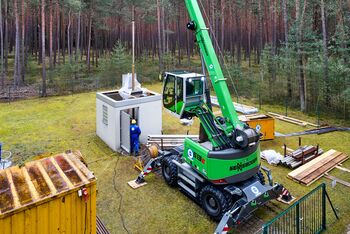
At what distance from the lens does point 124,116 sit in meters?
10.2

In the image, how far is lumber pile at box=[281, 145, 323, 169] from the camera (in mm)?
9391

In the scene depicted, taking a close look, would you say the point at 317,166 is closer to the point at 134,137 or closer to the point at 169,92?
the point at 169,92

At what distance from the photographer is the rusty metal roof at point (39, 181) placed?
4512mm

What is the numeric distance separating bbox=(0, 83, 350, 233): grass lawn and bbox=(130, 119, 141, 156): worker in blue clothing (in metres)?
0.53

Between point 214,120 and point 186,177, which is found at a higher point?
point 214,120

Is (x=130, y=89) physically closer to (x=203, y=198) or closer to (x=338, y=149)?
(x=203, y=198)

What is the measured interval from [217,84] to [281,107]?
37.9ft

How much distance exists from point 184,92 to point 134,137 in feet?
12.2

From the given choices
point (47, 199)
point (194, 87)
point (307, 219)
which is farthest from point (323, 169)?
point (47, 199)

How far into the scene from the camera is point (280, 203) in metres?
7.41

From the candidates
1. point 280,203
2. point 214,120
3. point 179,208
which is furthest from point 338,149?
point 179,208

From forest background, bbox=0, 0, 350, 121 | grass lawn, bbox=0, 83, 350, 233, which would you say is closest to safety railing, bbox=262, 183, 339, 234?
grass lawn, bbox=0, 83, 350, 233

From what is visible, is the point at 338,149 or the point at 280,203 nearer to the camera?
the point at 280,203

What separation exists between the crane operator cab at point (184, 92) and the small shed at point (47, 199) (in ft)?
9.51
